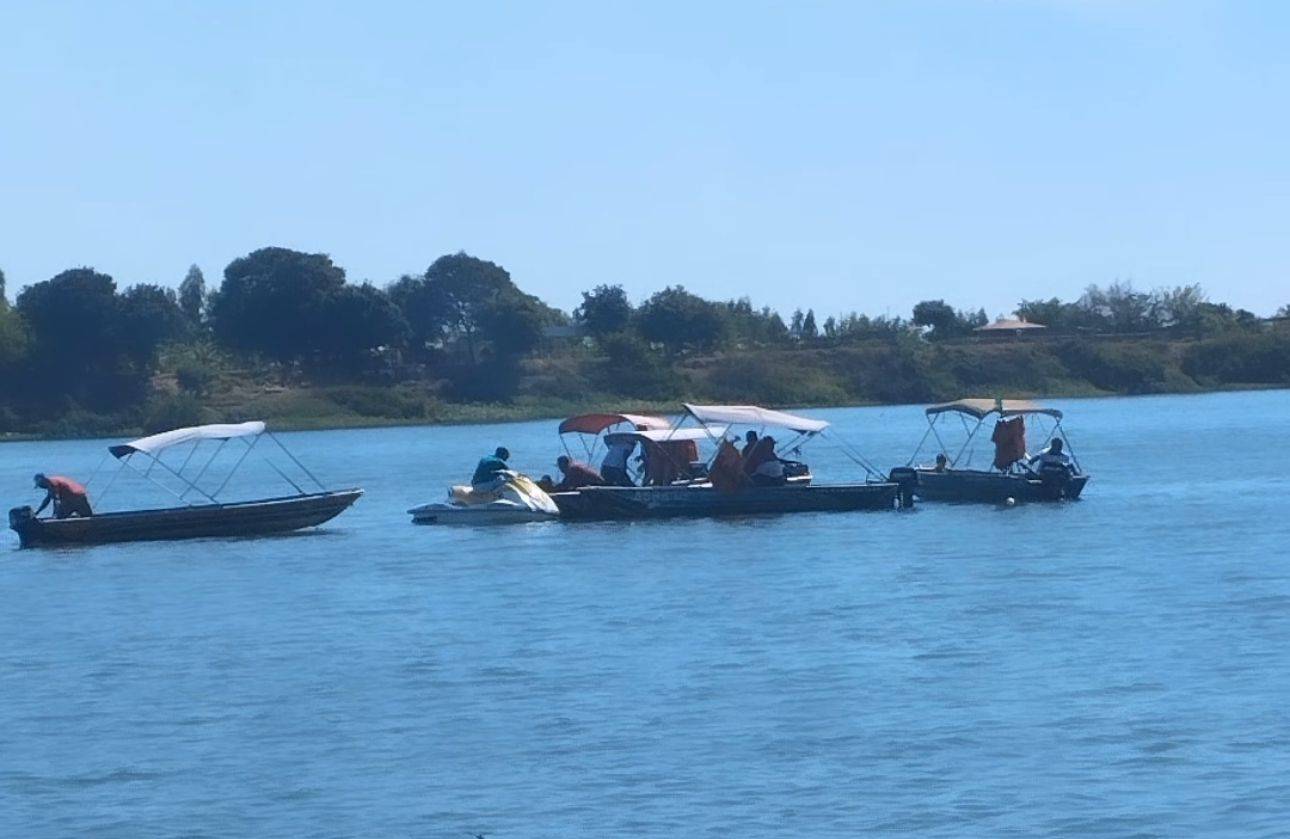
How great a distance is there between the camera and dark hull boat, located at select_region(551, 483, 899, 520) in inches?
1590

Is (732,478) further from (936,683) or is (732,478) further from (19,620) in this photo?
(936,683)

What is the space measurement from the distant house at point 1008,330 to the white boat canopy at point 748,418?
82.2 m

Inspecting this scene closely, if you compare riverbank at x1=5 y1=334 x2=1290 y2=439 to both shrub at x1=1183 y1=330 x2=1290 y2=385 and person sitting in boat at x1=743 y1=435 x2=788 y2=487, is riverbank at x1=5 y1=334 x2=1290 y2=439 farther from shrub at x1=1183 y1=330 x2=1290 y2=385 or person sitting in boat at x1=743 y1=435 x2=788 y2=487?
person sitting in boat at x1=743 y1=435 x2=788 y2=487

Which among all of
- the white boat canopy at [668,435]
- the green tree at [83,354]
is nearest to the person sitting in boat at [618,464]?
the white boat canopy at [668,435]

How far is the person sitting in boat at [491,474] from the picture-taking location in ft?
136

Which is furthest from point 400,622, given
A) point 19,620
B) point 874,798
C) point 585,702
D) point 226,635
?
point 874,798

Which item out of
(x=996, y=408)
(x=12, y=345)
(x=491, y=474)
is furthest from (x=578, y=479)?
(x=12, y=345)

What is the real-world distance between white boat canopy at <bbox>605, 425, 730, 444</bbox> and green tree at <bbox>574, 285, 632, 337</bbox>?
7861cm

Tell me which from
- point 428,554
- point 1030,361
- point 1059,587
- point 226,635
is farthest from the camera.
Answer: point 1030,361

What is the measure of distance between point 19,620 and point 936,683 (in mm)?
13618

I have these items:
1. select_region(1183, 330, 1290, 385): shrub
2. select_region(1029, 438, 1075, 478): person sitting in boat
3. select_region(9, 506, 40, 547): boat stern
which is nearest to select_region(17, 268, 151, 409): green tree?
select_region(1183, 330, 1290, 385): shrub

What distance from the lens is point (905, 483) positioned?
138 ft

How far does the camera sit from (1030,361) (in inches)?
4392

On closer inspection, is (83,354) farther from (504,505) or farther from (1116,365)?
(504,505)
